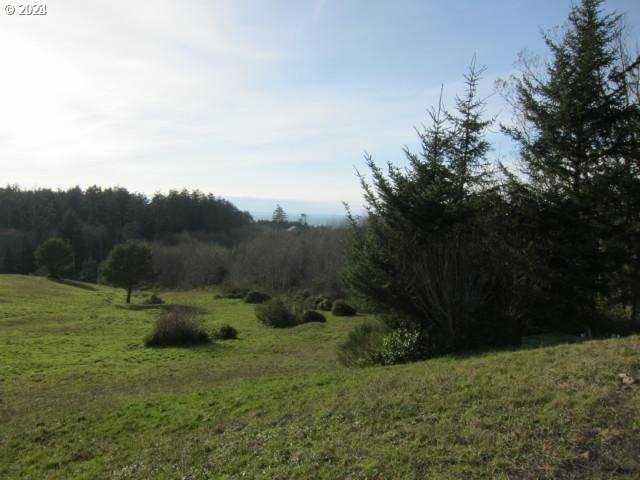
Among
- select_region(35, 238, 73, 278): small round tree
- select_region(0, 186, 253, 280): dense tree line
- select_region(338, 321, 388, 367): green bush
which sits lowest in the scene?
select_region(338, 321, 388, 367): green bush

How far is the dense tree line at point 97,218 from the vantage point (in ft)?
249

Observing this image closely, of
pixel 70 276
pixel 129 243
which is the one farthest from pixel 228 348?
pixel 70 276

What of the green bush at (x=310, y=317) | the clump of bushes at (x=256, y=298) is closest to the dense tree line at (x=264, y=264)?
the clump of bushes at (x=256, y=298)

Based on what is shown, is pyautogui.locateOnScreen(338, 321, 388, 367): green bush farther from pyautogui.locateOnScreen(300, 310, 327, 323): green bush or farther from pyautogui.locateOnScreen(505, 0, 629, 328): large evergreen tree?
pyautogui.locateOnScreen(300, 310, 327, 323): green bush

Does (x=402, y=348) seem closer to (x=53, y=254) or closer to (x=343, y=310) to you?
(x=343, y=310)

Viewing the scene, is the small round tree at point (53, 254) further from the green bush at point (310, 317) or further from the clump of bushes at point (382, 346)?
the clump of bushes at point (382, 346)

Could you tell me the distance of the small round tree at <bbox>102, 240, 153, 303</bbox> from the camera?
40.8 metres

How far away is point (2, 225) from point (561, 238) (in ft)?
317

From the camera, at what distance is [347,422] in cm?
603

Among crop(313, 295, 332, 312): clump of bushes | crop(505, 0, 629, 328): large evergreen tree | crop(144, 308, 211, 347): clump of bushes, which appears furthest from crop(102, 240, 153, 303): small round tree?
crop(505, 0, 629, 328): large evergreen tree

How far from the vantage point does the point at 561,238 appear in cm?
1299

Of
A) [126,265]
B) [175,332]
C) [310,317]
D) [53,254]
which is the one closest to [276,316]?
[310,317]

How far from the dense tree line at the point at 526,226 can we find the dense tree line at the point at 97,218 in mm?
73304

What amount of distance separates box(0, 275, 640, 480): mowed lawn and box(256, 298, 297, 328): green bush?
13.8 meters
